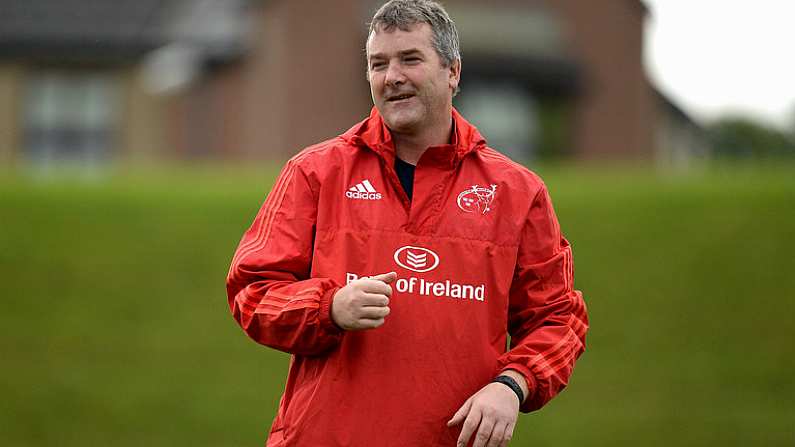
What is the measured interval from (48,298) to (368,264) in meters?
12.5

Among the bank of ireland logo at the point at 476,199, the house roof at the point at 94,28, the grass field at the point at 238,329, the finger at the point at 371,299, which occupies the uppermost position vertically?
the house roof at the point at 94,28

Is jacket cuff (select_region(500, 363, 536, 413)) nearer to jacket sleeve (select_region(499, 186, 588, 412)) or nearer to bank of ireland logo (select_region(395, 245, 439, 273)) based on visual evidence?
jacket sleeve (select_region(499, 186, 588, 412))

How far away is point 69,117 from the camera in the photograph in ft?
105

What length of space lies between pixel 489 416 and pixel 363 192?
769 mm

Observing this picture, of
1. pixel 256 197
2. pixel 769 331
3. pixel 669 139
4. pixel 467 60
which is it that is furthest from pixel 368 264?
pixel 669 139

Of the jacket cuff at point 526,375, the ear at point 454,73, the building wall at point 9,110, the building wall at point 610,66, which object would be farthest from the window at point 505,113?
the jacket cuff at point 526,375

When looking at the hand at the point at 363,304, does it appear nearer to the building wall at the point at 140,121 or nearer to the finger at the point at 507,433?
Answer: the finger at the point at 507,433

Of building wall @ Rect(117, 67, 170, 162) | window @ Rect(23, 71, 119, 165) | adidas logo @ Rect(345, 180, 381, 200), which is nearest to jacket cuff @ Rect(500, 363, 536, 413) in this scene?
adidas logo @ Rect(345, 180, 381, 200)

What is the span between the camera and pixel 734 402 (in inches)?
504

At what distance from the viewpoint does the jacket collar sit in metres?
3.52

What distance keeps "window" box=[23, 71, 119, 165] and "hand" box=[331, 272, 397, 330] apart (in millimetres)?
29811

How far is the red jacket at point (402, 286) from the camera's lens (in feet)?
10.9

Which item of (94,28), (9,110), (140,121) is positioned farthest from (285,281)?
(9,110)

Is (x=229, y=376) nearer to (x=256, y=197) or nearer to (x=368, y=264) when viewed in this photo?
(x=256, y=197)
